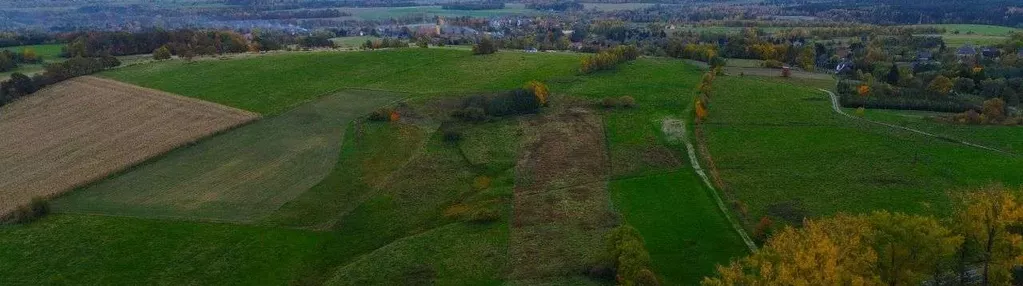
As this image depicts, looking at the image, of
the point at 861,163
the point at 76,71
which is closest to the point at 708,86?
the point at 861,163

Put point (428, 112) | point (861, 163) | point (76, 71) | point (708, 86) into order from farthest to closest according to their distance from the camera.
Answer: point (76, 71)
point (708, 86)
point (428, 112)
point (861, 163)

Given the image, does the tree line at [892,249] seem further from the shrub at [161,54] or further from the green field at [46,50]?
the green field at [46,50]

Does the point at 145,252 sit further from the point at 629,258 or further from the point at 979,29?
the point at 979,29

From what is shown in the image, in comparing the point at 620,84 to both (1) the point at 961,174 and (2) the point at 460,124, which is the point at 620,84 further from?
(1) the point at 961,174

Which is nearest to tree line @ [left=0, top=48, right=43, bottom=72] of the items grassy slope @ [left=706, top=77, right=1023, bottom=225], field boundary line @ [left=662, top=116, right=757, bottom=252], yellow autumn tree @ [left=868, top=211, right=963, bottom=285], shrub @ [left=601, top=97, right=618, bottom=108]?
shrub @ [left=601, top=97, right=618, bottom=108]

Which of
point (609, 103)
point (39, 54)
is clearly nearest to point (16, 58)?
point (39, 54)
